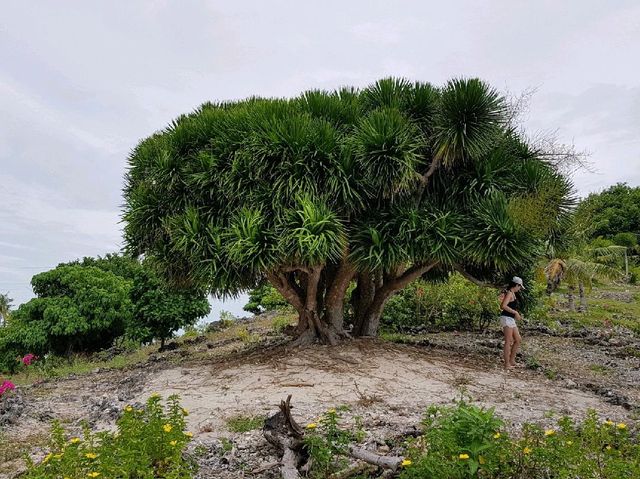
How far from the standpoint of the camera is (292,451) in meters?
4.36

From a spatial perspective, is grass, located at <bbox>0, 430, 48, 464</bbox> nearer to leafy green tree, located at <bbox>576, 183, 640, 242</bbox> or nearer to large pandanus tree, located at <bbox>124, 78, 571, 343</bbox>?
large pandanus tree, located at <bbox>124, 78, 571, 343</bbox>

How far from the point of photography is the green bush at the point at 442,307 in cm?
1512

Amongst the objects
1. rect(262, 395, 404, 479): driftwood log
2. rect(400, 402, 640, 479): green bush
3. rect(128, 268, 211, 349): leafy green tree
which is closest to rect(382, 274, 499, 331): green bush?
rect(128, 268, 211, 349): leafy green tree

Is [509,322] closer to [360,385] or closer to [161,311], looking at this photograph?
[360,385]

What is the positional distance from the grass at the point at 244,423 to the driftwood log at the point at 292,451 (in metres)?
0.56

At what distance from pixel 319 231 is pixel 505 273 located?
16.3 ft

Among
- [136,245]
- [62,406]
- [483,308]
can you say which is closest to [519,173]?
[483,308]

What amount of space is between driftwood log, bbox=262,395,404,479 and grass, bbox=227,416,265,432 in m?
0.56

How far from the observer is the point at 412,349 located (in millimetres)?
10703

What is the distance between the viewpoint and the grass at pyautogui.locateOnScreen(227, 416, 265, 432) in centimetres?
557

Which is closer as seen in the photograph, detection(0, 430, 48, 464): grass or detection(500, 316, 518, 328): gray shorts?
detection(0, 430, 48, 464): grass

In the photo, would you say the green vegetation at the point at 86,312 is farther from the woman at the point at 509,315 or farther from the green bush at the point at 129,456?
the green bush at the point at 129,456

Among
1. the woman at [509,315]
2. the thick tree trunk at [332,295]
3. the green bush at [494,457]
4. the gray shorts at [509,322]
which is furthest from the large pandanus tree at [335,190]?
the green bush at [494,457]

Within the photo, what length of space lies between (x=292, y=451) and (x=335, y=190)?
5.32 metres
